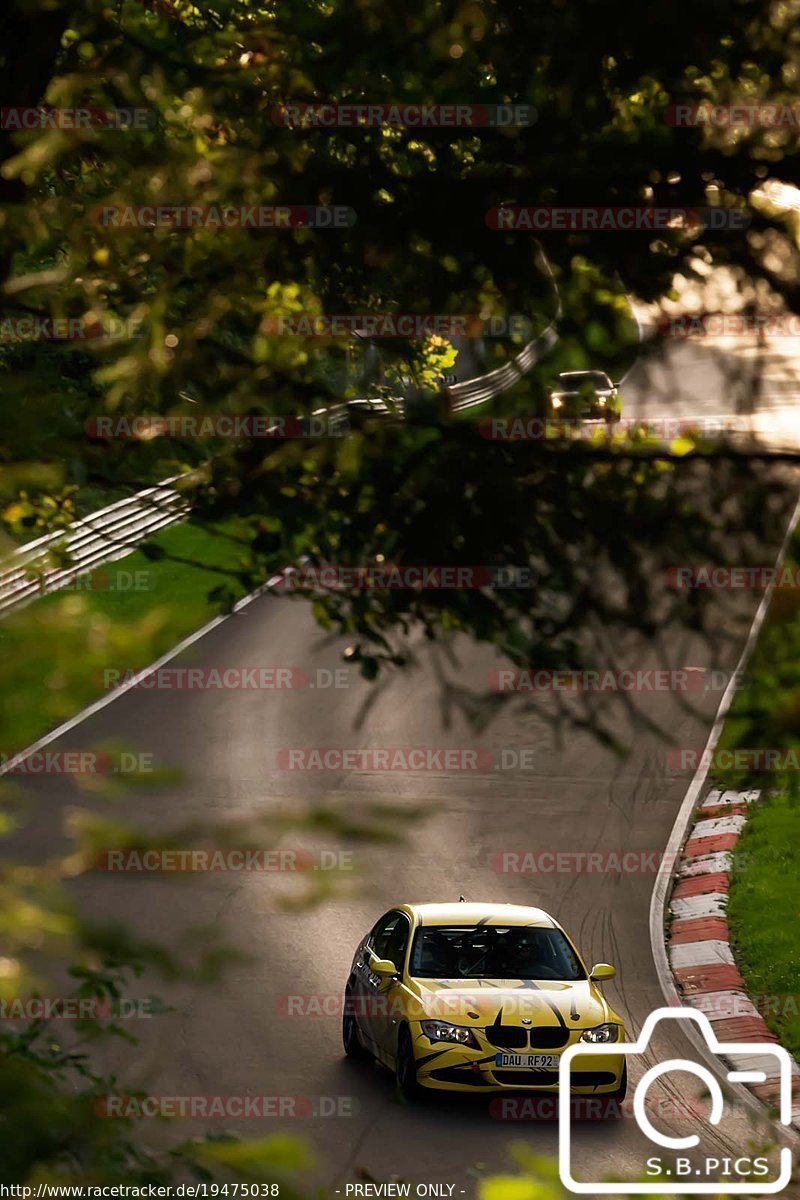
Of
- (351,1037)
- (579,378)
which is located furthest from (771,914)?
(579,378)

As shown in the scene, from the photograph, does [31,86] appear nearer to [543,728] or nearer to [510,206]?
[510,206]

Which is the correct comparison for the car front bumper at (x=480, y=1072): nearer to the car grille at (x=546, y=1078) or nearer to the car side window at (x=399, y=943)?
the car grille at (x=546, y=1078)

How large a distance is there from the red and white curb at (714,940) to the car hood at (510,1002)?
1501 mm

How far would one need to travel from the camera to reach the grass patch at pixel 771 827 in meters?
4.56

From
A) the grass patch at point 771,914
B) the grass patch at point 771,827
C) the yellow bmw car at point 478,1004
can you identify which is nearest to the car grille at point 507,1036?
the yellow bmw car at point 478,1004

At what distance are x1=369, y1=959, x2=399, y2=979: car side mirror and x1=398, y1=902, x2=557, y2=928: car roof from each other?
0.53 metres

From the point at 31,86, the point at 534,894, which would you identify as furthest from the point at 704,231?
the point at 534,894

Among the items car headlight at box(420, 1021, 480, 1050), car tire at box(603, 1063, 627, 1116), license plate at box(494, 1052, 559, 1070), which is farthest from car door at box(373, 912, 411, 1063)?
car tire at box(603, 1063, 627, 1116)

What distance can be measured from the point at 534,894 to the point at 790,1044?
403 centimetres

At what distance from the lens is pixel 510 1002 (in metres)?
11.6

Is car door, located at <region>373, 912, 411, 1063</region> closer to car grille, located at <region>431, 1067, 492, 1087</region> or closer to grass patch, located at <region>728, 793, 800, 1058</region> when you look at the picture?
car grille, located at <region>431, 1067, 492, 1087</region>

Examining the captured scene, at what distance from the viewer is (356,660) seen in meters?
5.07

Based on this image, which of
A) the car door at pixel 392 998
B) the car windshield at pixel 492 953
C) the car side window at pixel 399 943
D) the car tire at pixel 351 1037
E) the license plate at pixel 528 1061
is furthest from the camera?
the car tire at pixel 351 1037

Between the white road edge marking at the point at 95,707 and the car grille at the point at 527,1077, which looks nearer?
the car grille at the point at 527,1077
